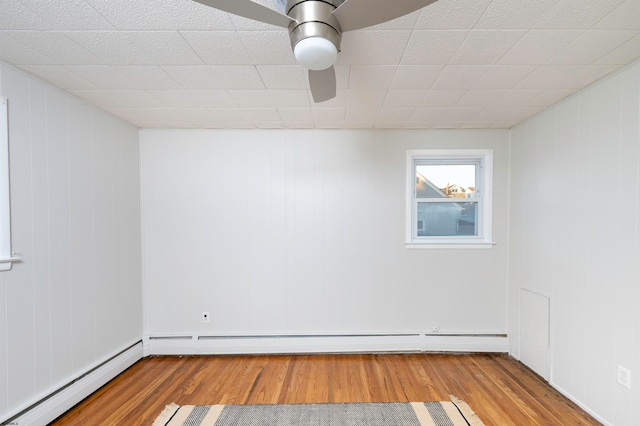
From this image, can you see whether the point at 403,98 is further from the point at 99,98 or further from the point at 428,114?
the point at 99,98

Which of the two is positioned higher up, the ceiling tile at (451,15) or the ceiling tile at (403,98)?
the ceiling tile at (451,15)

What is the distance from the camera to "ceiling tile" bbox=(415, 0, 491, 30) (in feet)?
3.97

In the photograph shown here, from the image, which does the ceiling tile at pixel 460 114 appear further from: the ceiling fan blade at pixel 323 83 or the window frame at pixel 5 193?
the window frame at pixel 5 193

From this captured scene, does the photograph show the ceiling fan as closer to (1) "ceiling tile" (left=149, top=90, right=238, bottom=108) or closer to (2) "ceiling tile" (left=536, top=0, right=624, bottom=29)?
(2) "ceiling tile" (left=536, top=0, right=624, bottom=29)

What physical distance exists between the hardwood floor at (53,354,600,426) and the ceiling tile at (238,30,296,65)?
240 centimetres

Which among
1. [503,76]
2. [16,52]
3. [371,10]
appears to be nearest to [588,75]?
[503,76]

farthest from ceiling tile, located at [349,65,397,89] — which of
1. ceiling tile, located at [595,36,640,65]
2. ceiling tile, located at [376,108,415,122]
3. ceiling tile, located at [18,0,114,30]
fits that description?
ceiling tile, located at [18,0,114,30]

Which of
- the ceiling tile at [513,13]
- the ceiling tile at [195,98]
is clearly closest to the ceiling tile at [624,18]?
the ceiling tile at [513,13]

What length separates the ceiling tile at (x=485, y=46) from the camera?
1403 mm

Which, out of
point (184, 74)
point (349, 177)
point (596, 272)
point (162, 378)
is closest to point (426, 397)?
point (596, 272)

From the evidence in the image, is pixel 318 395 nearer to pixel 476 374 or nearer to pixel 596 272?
pixel 476 374

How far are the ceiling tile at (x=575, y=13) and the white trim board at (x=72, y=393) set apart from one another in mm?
3638

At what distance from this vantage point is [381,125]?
278cm

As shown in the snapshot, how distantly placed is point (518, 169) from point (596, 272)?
1.19 meters
